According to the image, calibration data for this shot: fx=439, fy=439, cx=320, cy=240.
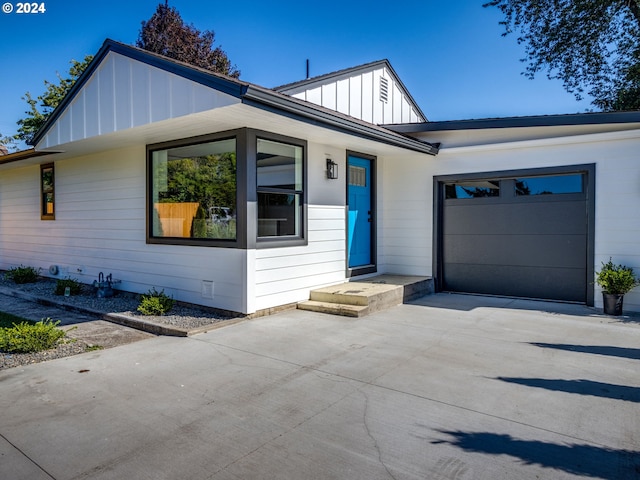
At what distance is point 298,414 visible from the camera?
2984 mm

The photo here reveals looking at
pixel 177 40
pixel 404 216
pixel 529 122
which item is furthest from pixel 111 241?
pixel 177 40

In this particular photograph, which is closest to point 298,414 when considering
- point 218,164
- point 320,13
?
point 218,164

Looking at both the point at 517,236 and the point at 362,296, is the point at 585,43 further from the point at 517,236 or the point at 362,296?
the point at 362,296

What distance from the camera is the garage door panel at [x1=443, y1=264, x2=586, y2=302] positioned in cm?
686

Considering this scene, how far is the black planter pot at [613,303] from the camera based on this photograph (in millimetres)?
6000

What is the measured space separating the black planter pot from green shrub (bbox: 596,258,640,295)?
47mm

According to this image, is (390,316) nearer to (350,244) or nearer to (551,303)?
(350,244)

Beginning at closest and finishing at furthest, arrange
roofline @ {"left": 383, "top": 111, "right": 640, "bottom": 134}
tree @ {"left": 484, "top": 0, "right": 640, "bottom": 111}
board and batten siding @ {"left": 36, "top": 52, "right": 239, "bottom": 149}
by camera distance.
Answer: board and batten siding @ {"left": 36, "top": 52, "right": 239, "bottom": 149}, roofline @ {"left": 383, "top": 111, "right": 640, "bottom": 134}, tree @ {"left": 484, "top": 0, "right": 640, "bottom": 111}

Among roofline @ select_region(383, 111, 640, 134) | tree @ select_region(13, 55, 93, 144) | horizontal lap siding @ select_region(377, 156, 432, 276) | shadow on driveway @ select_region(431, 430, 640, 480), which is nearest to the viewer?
shadow on driveway @ select_region(431, 430, 640, 480)

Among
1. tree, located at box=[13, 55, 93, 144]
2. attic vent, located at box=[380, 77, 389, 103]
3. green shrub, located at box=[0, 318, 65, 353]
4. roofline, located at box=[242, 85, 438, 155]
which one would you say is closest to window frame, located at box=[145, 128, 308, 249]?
roofline, located at box=[242, 85, 438, 155]

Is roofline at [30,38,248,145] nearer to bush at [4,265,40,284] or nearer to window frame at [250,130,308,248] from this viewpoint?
window frame at [250,130,308,248]

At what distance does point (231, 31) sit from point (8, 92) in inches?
398

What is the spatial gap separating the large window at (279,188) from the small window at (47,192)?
595 cm

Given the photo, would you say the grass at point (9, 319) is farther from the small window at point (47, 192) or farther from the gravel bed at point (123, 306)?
the small window at point (47, 192)
